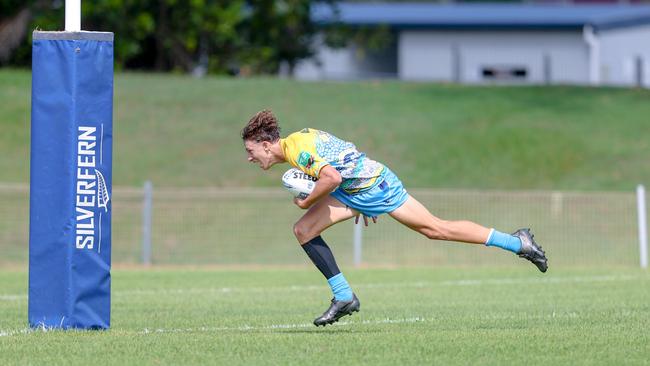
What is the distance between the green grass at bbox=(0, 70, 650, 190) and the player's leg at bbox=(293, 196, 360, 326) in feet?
58.8

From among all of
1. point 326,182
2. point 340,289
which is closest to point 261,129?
point 326,182

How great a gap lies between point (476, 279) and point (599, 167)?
11.9 meters

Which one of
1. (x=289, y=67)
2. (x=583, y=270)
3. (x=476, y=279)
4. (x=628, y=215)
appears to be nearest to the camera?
(x=476, y=279)

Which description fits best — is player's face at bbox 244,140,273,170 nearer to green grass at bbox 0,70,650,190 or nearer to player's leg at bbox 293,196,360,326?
player's leg at bbox 293,196,360,326

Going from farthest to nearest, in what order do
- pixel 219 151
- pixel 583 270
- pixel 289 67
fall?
pixel 289 67
pixel 219 151
pixel 583 270

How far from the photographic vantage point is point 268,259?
23625 millimetres

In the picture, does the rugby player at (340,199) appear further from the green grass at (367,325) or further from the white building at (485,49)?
the white building at (485,49)

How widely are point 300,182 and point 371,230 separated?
13.3 meters

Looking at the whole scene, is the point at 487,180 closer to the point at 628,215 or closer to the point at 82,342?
the point at 628,215

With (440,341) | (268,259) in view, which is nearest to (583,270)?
(268,259)

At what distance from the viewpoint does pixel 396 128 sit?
32.5 meters

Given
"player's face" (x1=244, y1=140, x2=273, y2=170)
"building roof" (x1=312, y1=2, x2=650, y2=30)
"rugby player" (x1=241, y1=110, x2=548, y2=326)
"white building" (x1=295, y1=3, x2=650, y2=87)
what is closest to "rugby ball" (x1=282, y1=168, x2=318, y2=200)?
"rugby player" (x1=241, y1=110, x2=548, y2=326)

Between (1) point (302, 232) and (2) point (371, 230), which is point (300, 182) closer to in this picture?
(1) point (302, 232)

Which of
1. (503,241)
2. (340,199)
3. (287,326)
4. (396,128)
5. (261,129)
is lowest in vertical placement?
(287,326)
